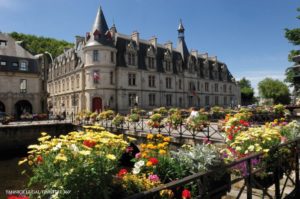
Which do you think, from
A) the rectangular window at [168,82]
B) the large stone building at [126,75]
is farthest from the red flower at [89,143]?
the rectangular window at [168,82]

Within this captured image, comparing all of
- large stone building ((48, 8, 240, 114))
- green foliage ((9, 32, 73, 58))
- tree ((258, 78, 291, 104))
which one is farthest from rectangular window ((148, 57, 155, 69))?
tree ((258, 78, 291, 104))

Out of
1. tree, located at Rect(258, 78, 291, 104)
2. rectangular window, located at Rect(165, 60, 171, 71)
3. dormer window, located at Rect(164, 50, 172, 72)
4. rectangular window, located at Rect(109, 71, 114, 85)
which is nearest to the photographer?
rectangular window, located at Rect(109, 71, 114, 85)

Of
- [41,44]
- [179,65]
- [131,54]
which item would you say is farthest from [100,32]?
[41,44]

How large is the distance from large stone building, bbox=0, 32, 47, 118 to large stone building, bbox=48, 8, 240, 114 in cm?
495

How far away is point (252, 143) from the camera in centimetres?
566

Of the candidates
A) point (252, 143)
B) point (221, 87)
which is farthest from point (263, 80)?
point (252, 143)

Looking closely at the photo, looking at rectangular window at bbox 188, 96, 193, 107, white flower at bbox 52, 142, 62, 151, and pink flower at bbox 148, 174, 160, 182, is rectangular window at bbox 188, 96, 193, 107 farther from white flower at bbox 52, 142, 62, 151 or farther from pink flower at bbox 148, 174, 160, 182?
white flower at bbox 52, 142, 62, 151

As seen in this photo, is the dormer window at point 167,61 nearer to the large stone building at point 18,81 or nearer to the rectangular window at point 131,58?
the rectangular window at point 131,58

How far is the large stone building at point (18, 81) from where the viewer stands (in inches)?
1396

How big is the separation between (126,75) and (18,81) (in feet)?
51.6

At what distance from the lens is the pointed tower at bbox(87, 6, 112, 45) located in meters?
38.6

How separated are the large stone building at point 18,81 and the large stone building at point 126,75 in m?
4.95

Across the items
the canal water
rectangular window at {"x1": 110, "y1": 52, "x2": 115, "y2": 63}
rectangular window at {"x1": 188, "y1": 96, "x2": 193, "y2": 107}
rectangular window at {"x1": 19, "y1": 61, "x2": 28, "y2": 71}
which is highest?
rectangular window at {"x1": 110, "y1": 52, "x2": 115, "y2": 63}

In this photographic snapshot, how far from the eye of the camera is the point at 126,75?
134 ft
